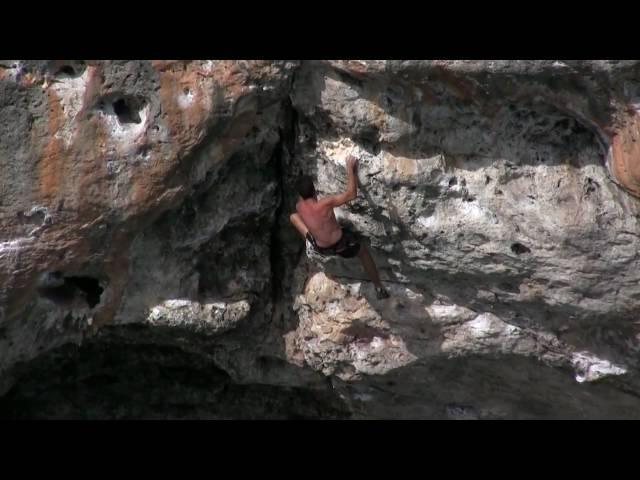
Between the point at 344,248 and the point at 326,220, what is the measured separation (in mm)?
287

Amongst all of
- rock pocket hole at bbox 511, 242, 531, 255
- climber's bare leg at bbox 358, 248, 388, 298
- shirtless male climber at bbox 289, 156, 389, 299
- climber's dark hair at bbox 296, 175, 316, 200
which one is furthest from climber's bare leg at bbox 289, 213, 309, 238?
rock pocket hole at bbox 511, 242, 531, 255

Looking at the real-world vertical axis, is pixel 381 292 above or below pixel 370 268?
below

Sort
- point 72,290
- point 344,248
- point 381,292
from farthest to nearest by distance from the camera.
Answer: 1. point 381,292
2. point 72,290
3. point 344,248

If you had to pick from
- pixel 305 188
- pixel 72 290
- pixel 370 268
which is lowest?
pixel 72 290

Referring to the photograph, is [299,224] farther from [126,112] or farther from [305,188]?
[126,112]

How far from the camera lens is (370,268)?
6.52 meters

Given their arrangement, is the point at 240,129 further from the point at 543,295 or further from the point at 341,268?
the point at 543,295

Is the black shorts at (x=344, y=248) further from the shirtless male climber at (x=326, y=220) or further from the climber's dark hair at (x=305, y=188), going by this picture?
the climber's dark hair at (x=305, y=188)

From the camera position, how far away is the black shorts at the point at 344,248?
6.22m

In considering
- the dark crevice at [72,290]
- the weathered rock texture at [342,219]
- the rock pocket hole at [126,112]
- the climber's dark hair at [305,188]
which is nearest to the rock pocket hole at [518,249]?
the weathered rock texture at [342,219]

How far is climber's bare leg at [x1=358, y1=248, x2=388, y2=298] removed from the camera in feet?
21.1

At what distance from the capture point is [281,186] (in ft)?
21.6

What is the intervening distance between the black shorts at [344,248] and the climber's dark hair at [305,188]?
15.0 inches

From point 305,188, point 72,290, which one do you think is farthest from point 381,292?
point 72,290
